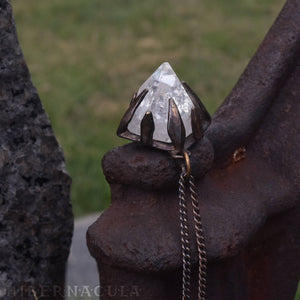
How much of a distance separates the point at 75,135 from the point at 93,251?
6.42 ft

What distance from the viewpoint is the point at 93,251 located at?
1053 millimetres

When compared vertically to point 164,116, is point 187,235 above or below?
below

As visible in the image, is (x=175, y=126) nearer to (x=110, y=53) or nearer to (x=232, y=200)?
(x=232, y=200)

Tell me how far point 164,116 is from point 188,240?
0.20 m

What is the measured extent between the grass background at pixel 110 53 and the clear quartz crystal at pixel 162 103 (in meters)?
1.55

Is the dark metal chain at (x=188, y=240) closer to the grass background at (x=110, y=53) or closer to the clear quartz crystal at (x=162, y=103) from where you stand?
the clear quartz crystal at (x=162, y=103)

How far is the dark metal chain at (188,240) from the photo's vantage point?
39.6 inches

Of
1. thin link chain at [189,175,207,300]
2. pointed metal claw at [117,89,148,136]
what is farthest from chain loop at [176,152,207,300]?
pointed metal claw at [117,89,148,136]

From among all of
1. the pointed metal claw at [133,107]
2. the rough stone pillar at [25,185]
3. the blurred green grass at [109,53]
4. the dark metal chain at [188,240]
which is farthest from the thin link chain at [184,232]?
the blurred green grass at [109,53]

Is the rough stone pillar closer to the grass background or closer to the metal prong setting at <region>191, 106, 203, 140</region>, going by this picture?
the metal prong setting at <region>191, 106, 203, 140</region>

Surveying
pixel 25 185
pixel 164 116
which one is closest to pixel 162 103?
pixel 164 116

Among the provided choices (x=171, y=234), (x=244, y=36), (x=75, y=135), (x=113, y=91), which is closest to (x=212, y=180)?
(x=171, y=234)

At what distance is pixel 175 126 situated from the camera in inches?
38.7

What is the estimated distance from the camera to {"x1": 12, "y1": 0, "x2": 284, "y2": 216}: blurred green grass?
117 inches
